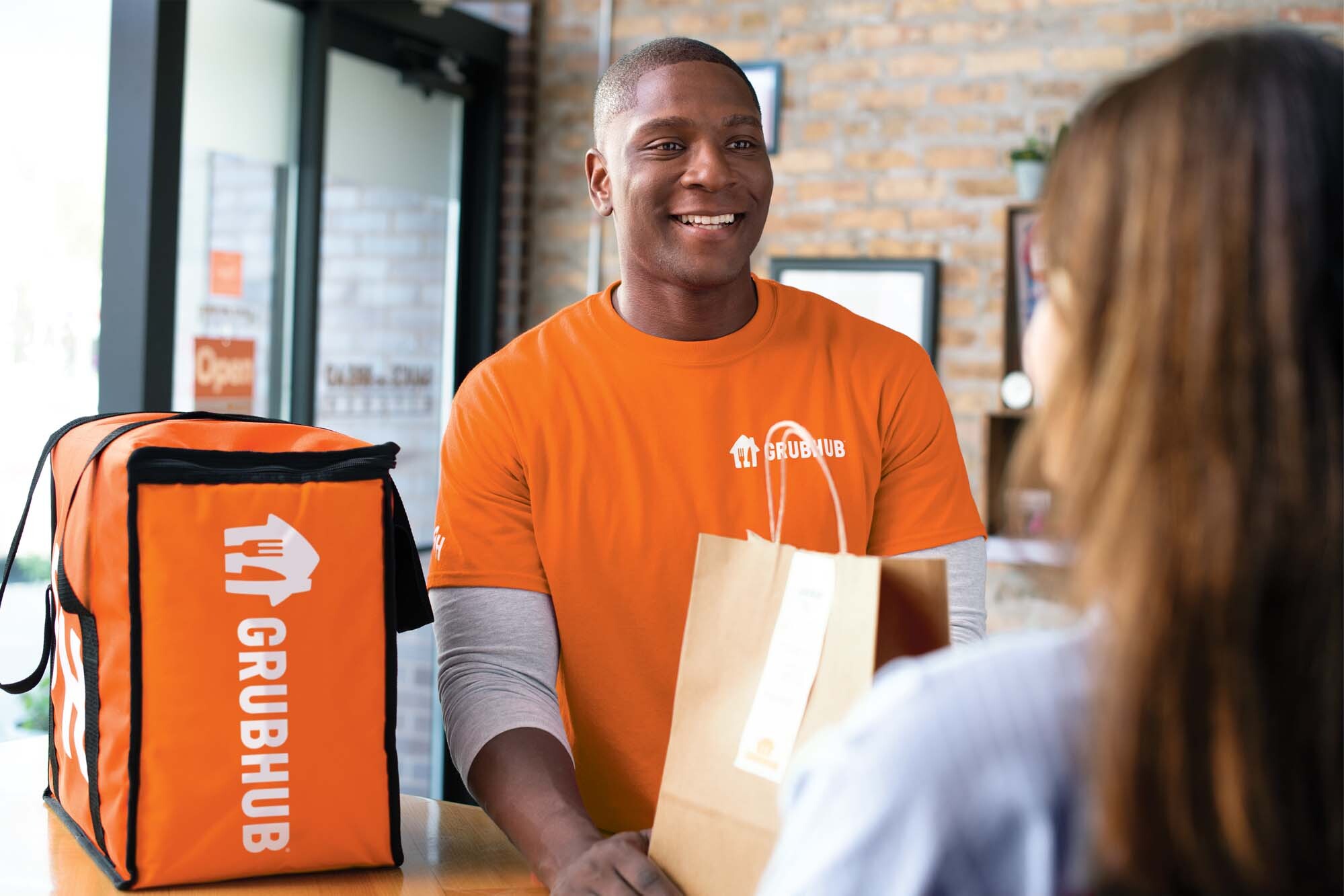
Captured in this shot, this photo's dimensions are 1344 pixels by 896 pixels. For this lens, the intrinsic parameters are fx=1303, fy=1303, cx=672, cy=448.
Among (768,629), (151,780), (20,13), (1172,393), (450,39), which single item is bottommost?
(151,780)

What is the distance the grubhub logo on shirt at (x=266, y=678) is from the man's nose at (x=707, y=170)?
0.62 meters

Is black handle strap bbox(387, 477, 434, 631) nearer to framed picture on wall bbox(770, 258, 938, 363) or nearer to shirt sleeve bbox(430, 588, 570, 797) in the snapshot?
shirt sleeve bbox(430, 588, 570, 797)

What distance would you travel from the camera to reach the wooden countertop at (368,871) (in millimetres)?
1130

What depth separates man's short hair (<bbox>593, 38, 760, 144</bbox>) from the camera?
1.51 metres

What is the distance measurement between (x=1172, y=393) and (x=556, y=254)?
3.78m

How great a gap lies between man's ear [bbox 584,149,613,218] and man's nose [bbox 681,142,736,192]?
15 cm

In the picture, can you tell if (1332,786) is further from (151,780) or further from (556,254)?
(556,254)

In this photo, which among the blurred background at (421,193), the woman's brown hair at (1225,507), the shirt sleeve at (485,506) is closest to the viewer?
the woman's brown hair at (1225,507)

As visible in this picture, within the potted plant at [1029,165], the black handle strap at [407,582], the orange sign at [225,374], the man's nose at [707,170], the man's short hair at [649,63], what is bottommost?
the black handle strap at [407,582]

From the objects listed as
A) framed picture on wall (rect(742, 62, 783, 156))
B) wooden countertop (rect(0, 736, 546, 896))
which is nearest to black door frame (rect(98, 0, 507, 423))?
framed picture on wall (rect(742, 62, 783, 156))

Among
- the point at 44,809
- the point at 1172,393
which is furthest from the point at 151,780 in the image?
the point at 1172,393

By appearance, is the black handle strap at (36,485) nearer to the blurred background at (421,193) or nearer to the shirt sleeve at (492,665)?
the shirt sleeve at (492,665)

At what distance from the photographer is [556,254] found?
13.9ft

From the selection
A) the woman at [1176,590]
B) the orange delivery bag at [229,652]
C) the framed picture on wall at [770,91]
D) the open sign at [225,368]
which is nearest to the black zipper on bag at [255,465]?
the orange delivery bag at [229,652]
